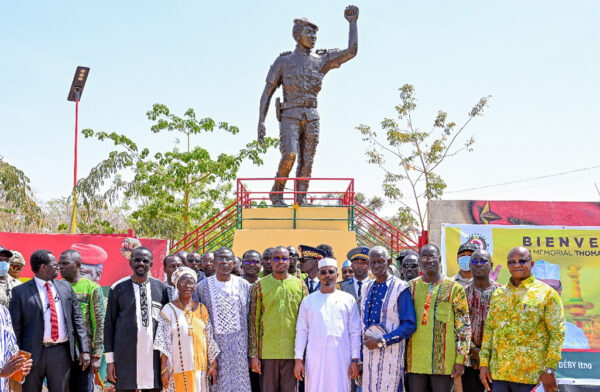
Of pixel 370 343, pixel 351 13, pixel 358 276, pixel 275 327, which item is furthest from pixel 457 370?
pixel 351 13

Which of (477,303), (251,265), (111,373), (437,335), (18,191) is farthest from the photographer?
(18,191)

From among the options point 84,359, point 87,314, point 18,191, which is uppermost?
point 18,191

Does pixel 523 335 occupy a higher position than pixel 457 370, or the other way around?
pixel 523 335

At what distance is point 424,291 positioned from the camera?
5.31 metres

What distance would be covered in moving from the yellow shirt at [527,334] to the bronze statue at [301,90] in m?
8.14

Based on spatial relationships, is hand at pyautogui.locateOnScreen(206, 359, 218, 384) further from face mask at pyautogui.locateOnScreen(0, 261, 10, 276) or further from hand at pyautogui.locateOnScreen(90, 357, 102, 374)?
face mask at pyautogui.locateOnScreen(0, 261, 10, 276)

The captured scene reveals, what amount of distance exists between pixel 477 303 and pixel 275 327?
184cm

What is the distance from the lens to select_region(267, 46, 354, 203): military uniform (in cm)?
1289

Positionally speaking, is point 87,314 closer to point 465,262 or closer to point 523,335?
point 465,262

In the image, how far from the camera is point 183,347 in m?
5.41

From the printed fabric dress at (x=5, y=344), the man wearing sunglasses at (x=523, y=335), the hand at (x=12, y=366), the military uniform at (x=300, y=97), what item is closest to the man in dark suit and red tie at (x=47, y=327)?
the printed fabric dress at (x=5, y=344)

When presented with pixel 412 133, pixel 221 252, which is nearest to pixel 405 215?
pixel 412 133

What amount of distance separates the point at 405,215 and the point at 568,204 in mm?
15311

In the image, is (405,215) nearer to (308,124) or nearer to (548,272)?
(308,124)
